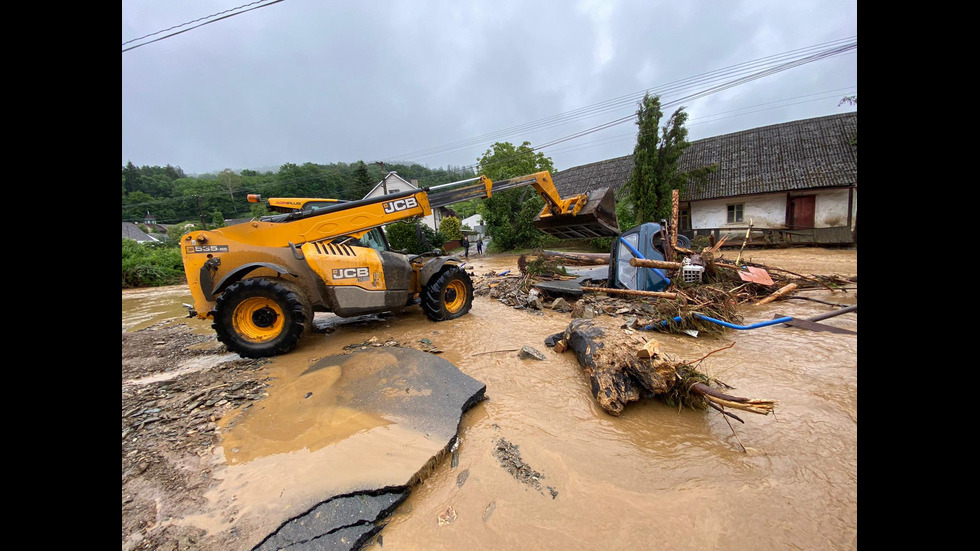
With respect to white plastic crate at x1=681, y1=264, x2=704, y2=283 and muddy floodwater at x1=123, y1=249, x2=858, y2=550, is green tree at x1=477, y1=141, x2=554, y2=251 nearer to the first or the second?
white plastic crate at x1=681, y1=264, x2=704, y2=283

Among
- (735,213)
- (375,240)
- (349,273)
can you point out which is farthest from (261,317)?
(735,213)

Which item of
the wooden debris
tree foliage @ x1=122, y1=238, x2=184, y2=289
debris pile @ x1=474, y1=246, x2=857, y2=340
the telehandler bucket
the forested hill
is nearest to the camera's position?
debris pile @ x1=474, y1=246, x2=857, y2=340

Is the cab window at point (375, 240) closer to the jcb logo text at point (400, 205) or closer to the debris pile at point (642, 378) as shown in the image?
the jcb logo text at point (400, 205)

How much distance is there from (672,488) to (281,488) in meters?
2.31

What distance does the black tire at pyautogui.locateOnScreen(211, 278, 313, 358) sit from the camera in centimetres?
410

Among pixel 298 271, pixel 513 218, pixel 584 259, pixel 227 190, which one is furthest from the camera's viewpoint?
pixel 227 190

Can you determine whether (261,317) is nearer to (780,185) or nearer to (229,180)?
(780,185)

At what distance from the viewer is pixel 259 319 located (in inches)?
171

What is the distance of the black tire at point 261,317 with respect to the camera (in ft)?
13.5

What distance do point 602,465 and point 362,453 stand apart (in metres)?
1.58

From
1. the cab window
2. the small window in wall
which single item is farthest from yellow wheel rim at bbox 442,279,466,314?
the small window in wall

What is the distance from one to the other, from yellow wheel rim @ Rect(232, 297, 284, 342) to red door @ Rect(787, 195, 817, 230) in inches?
787

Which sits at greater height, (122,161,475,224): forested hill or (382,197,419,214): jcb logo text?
(122,161,475,224): forested hill
